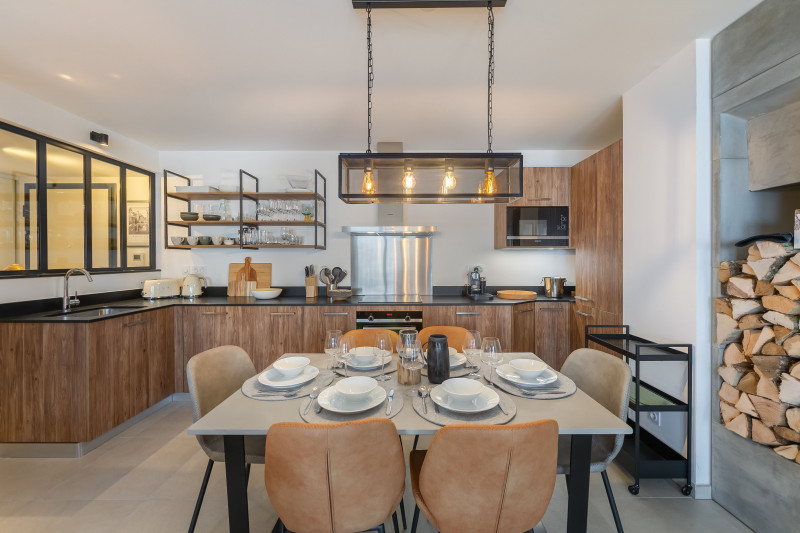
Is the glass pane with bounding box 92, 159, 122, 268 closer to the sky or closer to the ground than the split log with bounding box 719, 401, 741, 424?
closer to the sky

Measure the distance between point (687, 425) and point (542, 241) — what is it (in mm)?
2110

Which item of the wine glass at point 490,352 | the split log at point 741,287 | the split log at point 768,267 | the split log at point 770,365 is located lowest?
the split log at point 770,365

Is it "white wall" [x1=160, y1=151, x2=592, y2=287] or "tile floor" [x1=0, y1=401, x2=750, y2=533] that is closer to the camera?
"tile floor" [x1=0, y1=401, x2=750, y2=533]

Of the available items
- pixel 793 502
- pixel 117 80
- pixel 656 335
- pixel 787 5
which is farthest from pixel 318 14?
pixel 793 502

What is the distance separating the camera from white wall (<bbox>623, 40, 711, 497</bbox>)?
6.33 feet

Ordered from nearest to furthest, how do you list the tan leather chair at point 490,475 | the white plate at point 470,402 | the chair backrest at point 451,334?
1. the tan leather chair at point 490,475
2. the white plate at point 470,402
3. the chair backrest at point 451,334

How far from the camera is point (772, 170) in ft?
5.54

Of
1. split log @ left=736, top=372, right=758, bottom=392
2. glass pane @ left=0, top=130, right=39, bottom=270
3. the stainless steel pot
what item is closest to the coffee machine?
the stainless steel pot

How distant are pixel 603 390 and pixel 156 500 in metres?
2.46

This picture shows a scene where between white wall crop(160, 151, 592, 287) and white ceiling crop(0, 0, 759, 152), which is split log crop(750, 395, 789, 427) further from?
white wall crop(160, 151, 592, 287)

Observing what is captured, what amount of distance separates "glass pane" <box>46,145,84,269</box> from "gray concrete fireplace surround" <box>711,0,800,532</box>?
179 inches

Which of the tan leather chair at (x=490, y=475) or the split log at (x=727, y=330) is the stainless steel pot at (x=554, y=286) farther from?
the tan leather chair at (x=490, y=475)

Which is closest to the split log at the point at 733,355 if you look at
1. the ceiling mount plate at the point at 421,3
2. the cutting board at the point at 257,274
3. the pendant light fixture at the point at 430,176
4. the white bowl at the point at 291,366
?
the pendant light fixture at the point at 430,176

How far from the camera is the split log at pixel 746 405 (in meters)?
1.66
